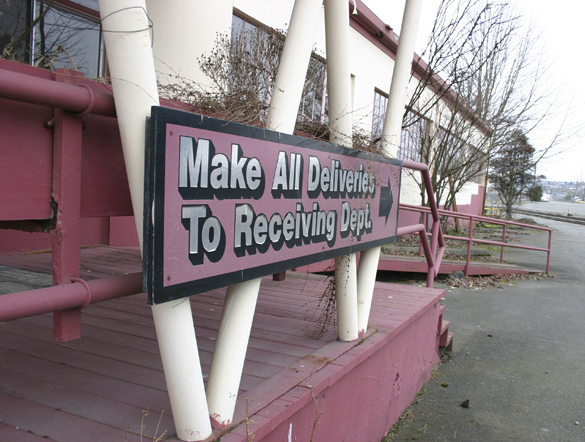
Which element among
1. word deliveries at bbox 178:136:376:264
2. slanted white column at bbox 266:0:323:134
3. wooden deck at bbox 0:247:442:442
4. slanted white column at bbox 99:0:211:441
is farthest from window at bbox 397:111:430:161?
slanted white column at bbox 99:0:211:441

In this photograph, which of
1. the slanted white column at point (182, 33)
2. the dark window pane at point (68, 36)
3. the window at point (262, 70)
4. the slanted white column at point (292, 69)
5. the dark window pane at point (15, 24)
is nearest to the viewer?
the slanted white column at point (292, 69)

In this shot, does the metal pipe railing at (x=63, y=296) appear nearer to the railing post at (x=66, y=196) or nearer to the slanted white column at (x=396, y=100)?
the railing post at (x=66, y=196)

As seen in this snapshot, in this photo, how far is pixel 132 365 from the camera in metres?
2.34

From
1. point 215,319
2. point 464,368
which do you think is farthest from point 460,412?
point 215,319

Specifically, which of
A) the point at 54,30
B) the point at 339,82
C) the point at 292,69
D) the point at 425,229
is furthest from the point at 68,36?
the point at 425,229

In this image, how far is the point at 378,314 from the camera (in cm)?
350

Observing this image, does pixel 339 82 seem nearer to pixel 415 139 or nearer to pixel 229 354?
pixel 229 354

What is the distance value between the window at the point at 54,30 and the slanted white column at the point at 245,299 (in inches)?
115

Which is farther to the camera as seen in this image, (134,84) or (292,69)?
(292,69)

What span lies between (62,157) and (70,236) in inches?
8.4

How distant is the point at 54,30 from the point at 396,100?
3589 millimetres

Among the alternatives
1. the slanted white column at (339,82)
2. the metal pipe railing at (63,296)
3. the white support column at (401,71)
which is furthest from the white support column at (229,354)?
the white support column at (401,71)

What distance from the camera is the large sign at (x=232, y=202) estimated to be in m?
1.39

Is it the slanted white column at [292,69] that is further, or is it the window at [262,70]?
the window at [262,70]
